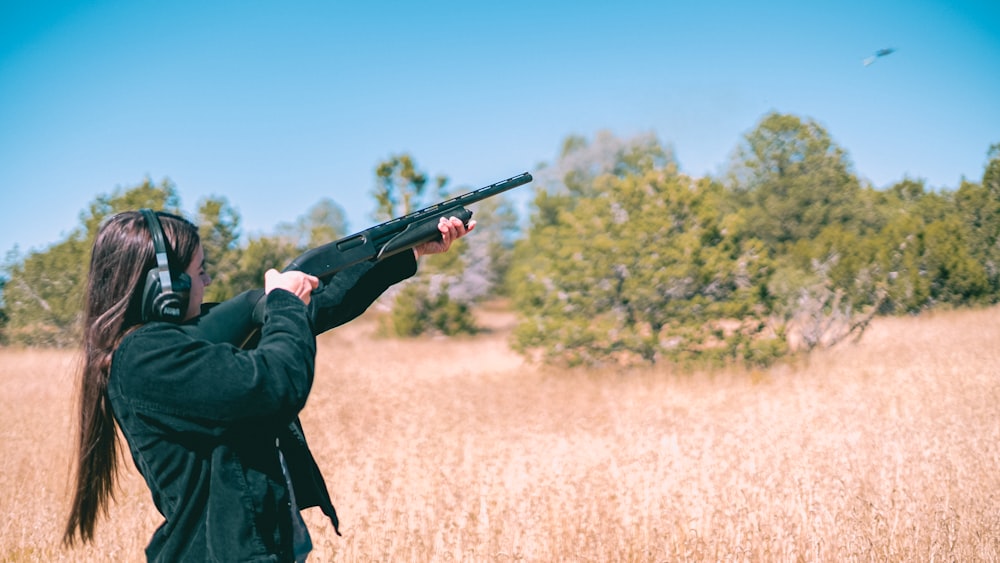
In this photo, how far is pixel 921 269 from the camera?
1595cm

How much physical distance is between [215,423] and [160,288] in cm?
41

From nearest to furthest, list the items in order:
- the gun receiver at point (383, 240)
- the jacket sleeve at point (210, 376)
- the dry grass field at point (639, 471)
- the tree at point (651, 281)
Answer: the jacket sleeve at point (210, 376), the gun receiver at point (383, 240), the dry grass field at point (639, 471), the tree at point (651, 281)

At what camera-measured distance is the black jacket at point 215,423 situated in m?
1.65

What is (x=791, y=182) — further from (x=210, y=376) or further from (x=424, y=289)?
(x=210, y=376)

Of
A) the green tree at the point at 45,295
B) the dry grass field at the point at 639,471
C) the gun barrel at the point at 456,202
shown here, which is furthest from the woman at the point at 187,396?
the green tree at the point at 45,295

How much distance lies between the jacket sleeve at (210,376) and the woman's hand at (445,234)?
1.20 m

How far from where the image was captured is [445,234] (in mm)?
2900

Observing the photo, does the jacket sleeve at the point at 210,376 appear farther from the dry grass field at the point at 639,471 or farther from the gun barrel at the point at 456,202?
the dry grass field at the point at 639,471

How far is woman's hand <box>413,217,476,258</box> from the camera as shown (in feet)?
9.40

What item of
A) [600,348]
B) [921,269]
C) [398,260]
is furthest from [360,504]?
[921,269]

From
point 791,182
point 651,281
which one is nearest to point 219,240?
point 651,281

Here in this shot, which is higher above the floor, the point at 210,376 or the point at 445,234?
the point at 445,234

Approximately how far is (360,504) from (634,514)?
7.58 ft

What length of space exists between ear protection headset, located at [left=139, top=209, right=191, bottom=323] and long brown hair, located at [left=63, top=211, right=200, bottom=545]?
1.1 inches
